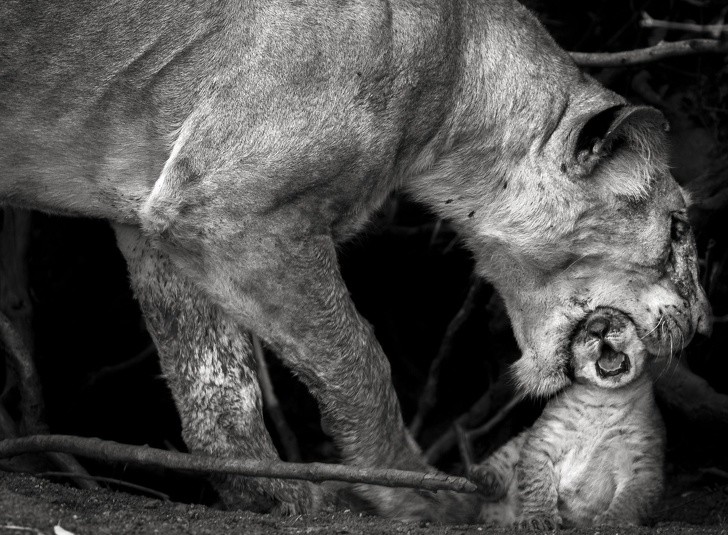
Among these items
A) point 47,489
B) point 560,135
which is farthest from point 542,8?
point 47,489

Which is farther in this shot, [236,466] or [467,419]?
[467,419]

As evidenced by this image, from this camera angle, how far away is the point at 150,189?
12.8ft

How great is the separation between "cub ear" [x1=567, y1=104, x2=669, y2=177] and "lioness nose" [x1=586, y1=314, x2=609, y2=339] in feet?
1.87

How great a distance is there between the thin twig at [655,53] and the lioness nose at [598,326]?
4.78ft

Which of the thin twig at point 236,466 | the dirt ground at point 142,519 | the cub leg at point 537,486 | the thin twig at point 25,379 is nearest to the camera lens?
the dirt ground at point 142,519

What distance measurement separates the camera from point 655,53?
5.26m

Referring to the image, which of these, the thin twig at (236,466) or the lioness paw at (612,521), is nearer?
the thin twig at (236,466)

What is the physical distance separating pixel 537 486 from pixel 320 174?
142cm

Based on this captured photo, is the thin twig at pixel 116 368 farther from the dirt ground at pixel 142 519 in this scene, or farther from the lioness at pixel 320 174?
the dirt ground at pixel 142 519

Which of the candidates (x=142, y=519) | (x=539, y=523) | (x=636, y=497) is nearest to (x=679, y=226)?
(x=636, y=497)

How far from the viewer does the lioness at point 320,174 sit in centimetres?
367

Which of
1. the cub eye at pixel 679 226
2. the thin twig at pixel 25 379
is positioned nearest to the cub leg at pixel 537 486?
the cub eye at pixel 679 226

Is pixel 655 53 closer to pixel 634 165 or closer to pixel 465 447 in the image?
pixel 634 165

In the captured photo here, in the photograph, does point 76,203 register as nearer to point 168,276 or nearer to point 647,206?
point 168,276
